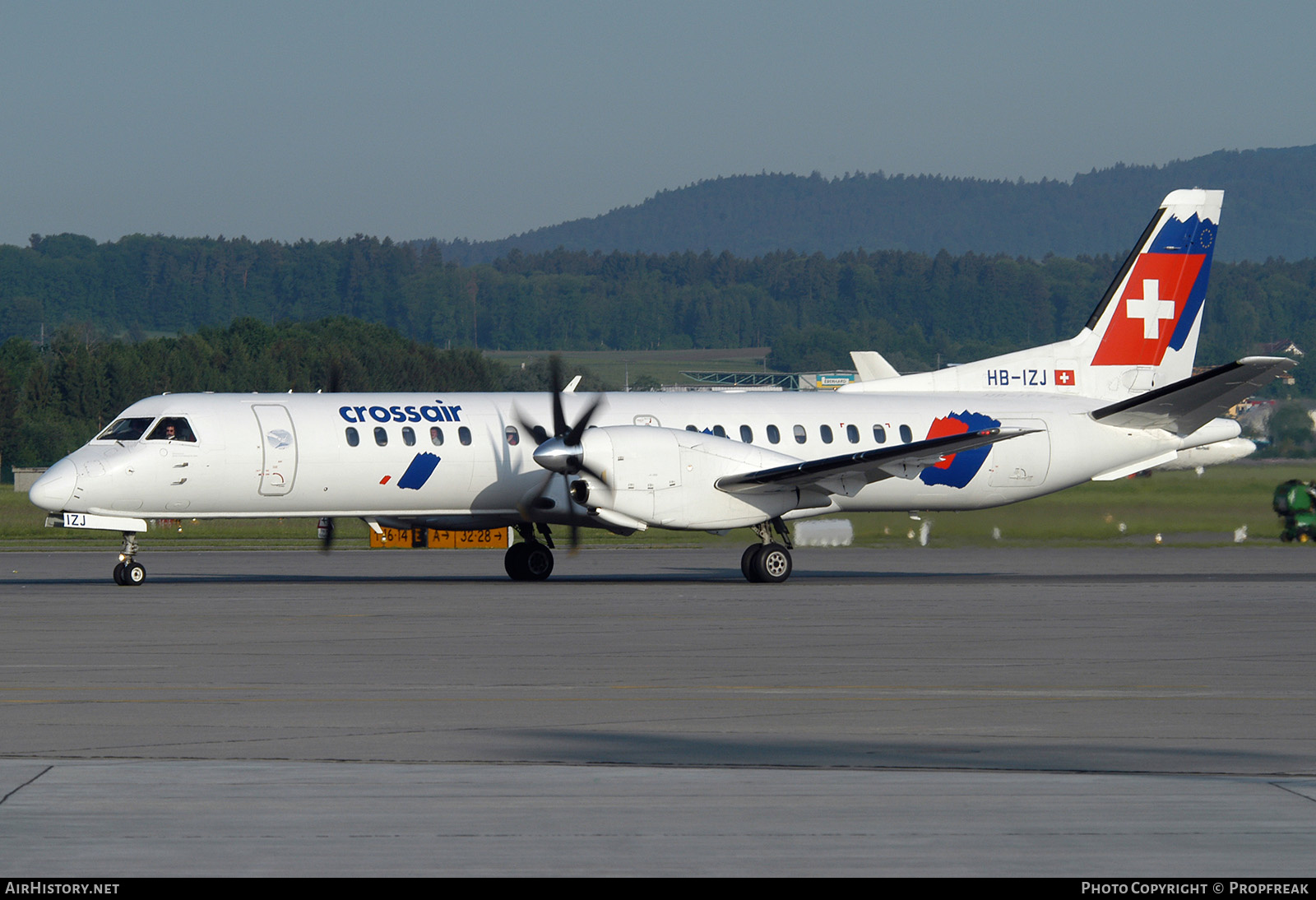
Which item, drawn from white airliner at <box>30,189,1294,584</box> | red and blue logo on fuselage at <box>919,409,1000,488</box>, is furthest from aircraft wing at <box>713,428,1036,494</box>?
red and blue logo on fuselage at <box>919,409,1000,488</box>

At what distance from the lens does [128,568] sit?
87.1ft

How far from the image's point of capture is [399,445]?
27359 millimetres

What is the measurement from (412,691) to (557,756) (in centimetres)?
381

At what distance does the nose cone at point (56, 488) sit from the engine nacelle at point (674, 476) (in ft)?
26.9

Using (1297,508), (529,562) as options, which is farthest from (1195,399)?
(529,562)

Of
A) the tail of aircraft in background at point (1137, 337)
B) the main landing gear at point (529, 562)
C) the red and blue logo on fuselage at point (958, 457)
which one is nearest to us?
the main landing gear at point (529, 562)

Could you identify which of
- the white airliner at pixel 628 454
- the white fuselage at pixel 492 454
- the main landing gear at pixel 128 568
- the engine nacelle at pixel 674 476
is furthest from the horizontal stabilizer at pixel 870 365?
the main landing gear at pixel 128 568

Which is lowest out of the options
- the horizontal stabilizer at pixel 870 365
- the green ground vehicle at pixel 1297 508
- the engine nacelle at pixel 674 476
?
the green ground vehicle at pixel 1297 508

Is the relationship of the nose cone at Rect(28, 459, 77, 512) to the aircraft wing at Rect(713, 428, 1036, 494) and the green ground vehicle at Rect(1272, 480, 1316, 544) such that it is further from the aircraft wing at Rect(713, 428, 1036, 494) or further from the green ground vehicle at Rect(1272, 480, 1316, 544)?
the green ground vehicle at Rect(1272, 480, 1316, 544)

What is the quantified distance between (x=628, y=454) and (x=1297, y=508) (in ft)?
68.9

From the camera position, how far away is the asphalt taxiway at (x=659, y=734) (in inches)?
286

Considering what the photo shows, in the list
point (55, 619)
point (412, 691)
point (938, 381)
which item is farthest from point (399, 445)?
point (412, 691)

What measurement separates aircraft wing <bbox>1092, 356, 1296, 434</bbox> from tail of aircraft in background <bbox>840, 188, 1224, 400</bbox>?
121 cm

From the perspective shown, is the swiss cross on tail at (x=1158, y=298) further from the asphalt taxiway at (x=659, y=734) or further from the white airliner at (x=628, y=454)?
the asphalt taxiway at (x=659, y=734)
